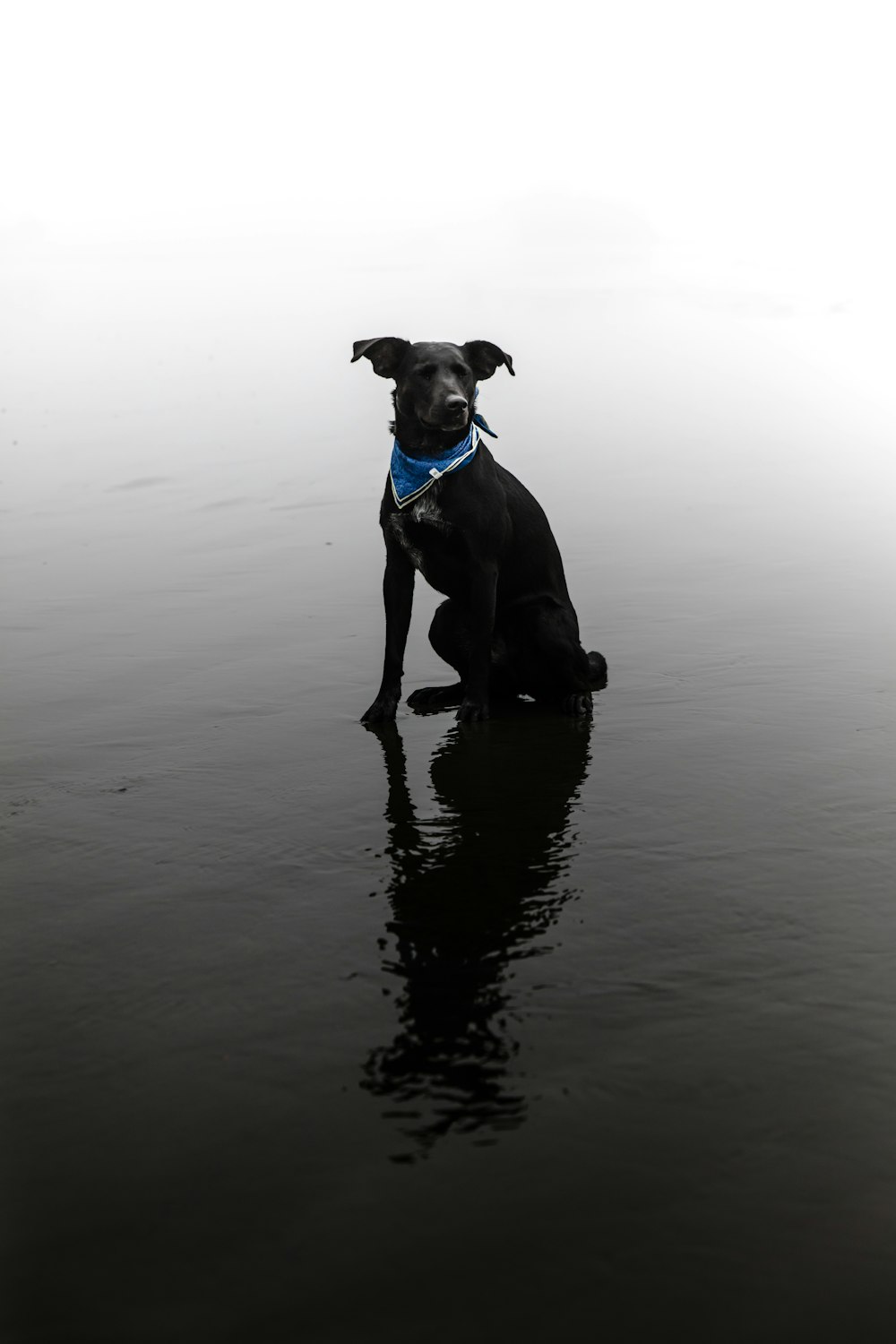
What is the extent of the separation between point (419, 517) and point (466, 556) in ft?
0.70

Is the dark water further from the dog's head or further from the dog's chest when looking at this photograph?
the dog's head

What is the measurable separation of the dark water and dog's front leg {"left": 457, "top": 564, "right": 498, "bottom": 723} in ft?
0.47

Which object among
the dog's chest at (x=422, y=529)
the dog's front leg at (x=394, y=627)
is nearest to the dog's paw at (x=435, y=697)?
the dog's front leg at (x=394, y=627)

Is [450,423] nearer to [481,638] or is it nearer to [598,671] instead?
[481,638]

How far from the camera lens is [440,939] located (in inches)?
105

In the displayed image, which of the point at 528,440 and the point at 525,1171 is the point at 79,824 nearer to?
the point at 525,1171

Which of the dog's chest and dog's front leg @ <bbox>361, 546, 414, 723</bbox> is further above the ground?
the dog's chest

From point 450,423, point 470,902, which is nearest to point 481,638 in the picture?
point 450,423

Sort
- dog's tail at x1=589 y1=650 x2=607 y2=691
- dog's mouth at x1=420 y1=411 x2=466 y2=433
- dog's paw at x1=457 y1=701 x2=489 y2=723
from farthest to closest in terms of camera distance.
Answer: dog's tail at x1=589 y1=650 x2=607 y2=691, dog's paw at x1=457 y1=701 x2=489 y2=723, dog's mouth at x1=420 y1=411 x2=466 y2=433

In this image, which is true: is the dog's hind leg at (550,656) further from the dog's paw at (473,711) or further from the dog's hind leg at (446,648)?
the dog's paw at (473,711)

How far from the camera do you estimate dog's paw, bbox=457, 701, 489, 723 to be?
15.1 ft

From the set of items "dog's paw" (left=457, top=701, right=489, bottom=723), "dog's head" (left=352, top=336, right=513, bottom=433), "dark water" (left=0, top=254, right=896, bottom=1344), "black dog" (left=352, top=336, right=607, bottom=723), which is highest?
"dog's head" (left=352, top=336, right=513, bottom=433)

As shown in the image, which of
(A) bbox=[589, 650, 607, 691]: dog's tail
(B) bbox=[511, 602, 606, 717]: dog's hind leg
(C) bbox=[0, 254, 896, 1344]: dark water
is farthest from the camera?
(A) bbox=[589, 650, 607, 691]: dog's tail

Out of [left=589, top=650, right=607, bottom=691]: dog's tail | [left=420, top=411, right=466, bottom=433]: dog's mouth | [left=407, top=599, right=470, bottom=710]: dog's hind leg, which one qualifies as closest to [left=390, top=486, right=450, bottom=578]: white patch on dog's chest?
[left=420, top=411, right=466, bottom=433]: dog's mouth
